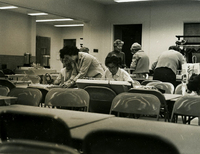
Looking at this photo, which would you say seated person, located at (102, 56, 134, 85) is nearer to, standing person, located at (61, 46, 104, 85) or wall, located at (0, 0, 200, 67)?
standing person, located at (61, 46, 104, 85)

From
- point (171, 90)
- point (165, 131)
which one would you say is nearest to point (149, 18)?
point (171, 90)

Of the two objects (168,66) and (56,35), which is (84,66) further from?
(56,35)

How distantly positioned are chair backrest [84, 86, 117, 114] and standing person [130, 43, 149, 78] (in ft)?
10.4

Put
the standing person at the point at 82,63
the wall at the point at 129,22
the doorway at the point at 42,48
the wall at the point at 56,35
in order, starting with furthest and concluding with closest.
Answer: the wall at the point at 56,35 → the doorway at the point at 42,48 → the wall at the point at 129,22 → the standing person at the point at 82,63

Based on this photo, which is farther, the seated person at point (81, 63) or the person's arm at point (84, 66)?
the person's arm at point (84, 66)

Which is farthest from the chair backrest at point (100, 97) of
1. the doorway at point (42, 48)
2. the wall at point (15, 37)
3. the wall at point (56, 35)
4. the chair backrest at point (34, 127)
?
the wall at point (56, 35)

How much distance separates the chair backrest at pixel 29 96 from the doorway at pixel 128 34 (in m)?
8.81

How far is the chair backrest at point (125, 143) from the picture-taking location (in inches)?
45.0

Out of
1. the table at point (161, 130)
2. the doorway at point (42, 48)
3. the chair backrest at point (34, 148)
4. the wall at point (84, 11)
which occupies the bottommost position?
the table at point (161, 130)

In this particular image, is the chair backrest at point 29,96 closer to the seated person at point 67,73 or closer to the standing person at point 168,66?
the seated person at point 67,73

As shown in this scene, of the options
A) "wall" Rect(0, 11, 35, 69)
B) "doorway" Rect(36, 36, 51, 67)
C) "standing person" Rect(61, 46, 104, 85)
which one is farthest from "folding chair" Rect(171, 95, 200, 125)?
"doorway" Rect(36, 36, 51, 67)

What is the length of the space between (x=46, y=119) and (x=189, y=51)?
28.0 ft

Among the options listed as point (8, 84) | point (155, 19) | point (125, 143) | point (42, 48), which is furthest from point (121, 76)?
point (42, 48)

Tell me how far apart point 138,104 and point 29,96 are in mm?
1131
